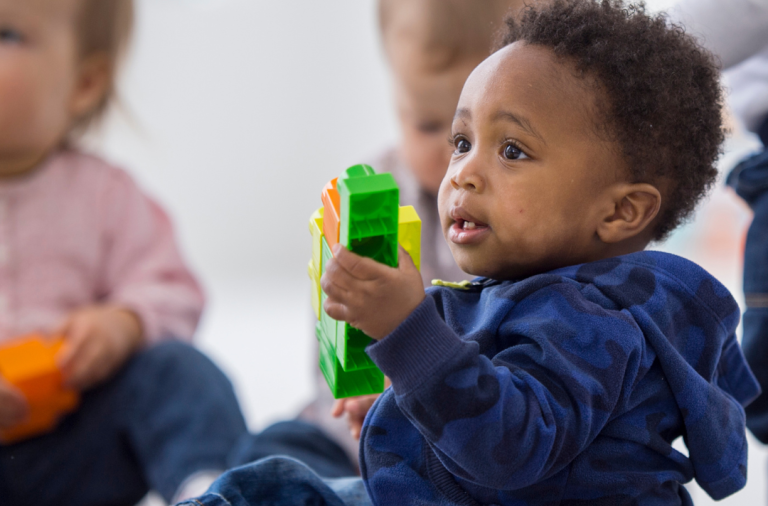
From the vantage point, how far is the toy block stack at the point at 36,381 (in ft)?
2.98

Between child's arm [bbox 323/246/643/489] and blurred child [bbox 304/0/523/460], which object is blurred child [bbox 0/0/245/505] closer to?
blurred child [bbox 304/0/523/460]

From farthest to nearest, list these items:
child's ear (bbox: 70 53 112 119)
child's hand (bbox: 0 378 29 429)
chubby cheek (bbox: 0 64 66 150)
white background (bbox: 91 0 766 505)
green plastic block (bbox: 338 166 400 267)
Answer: white background (bbox: 91 0 766 505)
child's ear (bbox: 70 53 112 119)
chubby cheek (bbox: 0 64 66 150)
child's hand (bbox: 0 378 29 429)
green plastic block (bbox: 338 166 400 267)

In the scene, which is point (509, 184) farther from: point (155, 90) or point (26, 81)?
point (155, 90)

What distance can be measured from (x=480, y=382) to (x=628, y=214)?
174mm

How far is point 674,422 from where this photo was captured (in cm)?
54

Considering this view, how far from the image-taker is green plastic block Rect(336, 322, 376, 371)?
→ 1.63 ft

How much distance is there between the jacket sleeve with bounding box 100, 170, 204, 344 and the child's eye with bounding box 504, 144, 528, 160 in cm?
64

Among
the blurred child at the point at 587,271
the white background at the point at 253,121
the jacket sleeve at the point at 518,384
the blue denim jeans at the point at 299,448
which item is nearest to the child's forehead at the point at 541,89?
the blurred child at the point at 587,271

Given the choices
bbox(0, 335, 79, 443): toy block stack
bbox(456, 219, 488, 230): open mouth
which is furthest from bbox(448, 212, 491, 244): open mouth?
bbox(0, 335, 79, 443): toy block stack

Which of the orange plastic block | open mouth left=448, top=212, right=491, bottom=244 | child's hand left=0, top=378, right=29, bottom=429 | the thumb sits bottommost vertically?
child's hand left=0, top=378, right=29, bottom=429

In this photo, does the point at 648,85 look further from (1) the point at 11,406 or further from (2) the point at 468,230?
(1) the point at 11,406

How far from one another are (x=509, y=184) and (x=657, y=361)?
0.47 ft

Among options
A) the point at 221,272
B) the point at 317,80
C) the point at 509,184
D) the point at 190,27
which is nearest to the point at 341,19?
the point at 317,80

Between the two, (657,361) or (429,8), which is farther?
(429,8)
